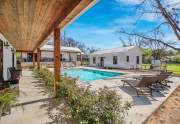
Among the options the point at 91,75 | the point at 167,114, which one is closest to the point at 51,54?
the point at 91,75

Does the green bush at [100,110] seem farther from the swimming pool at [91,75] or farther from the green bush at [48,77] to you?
the swimming pool at [91,75]

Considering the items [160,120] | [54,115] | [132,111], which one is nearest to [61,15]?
[54,115]

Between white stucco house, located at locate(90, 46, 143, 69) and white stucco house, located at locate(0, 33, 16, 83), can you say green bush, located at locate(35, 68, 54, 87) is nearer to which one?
white stucco house, located at locate(0, 33, 16, 83)

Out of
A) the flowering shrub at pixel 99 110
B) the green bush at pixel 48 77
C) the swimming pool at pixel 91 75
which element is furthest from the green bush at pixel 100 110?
the swimming pool at pixel 91 75

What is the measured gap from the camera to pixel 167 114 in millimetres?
6309

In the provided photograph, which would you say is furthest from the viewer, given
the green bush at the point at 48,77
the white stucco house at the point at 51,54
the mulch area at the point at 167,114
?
the white stucco house at the point at 51,54

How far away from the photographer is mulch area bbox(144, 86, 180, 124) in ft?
18.5

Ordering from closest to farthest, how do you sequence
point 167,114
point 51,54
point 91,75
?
1. point 167,114
2. point 91,75
3. point 51,54

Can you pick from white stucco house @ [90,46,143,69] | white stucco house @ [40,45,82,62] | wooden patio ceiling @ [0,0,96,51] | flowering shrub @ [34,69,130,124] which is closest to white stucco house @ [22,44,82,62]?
white stucco house @ [40,45,82,62]

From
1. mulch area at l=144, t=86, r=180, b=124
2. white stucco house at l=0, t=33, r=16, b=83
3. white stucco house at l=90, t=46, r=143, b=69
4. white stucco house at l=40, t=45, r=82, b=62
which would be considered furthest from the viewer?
white stucco house at l=40, t=45, r=82, b=62

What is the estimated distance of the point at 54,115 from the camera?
5676mm

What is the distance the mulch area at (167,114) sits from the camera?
5639mm

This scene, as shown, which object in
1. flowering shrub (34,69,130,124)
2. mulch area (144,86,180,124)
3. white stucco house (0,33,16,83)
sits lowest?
mulch area (144,86,180,124)

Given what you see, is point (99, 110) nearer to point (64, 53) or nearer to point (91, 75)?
point (91, 75)
